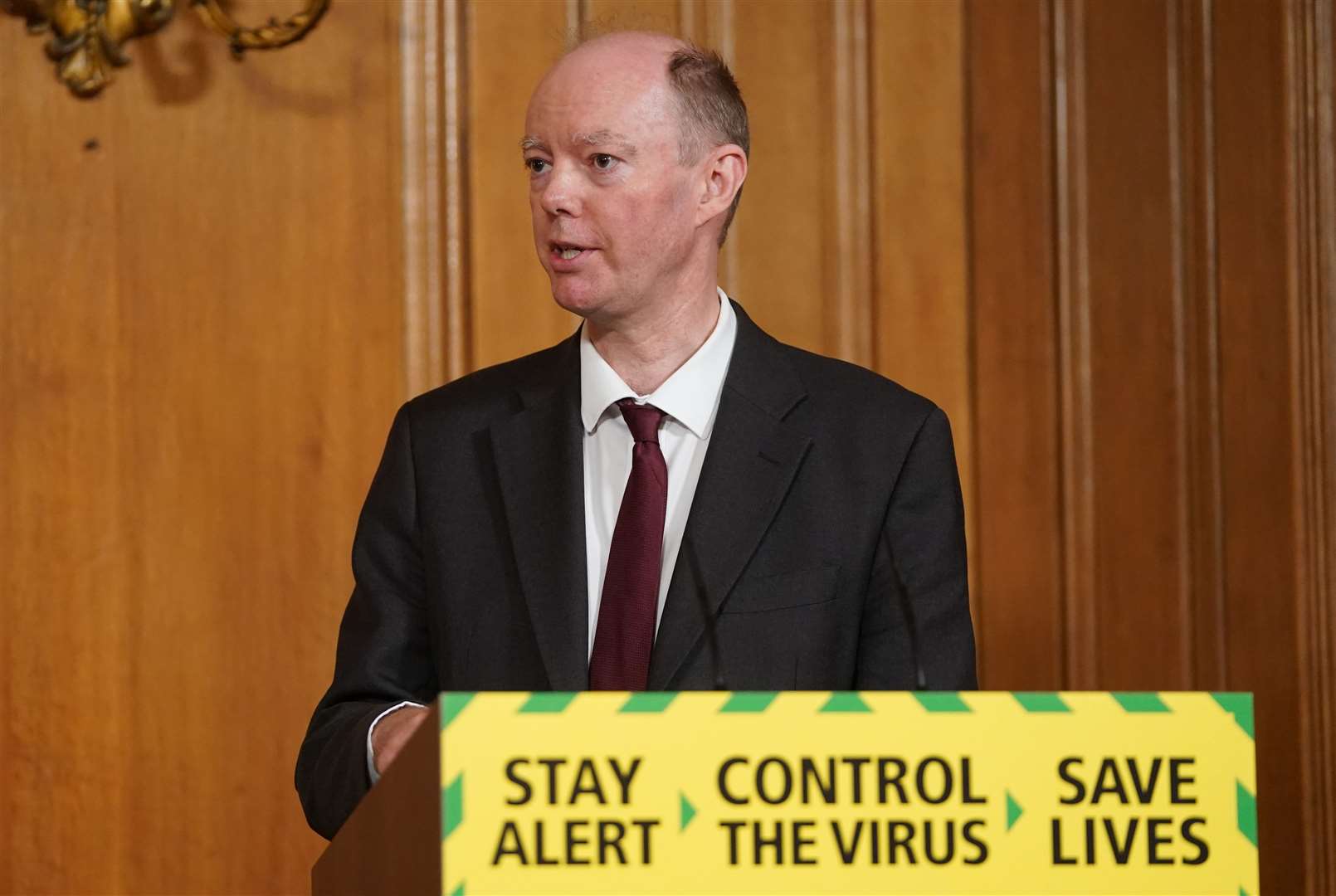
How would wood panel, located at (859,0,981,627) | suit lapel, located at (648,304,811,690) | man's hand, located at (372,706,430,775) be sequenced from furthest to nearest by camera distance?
1. wood panel, located at (859,0,981,627)
2. suit lapel, located at (648,304,811,690)
3. man's hand, located at (372,706,430,775)

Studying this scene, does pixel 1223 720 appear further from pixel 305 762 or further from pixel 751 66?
Result: pixel 751 66

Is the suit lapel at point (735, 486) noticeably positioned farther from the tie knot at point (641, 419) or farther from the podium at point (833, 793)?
the podium at point (833, 793)

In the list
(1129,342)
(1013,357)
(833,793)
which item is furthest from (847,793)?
(1129,342)

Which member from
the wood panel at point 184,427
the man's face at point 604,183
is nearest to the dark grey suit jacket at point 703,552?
the man's face at point 604,183

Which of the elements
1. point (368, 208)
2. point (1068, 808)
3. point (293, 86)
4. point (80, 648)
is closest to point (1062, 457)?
point (368, 208)

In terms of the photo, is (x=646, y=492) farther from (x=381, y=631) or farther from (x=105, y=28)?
(x=105, y=28)

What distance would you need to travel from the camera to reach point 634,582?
1.77 metres

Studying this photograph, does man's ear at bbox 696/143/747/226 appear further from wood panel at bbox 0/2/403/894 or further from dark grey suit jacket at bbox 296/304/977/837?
wood panel at bbox 0/2/403/894

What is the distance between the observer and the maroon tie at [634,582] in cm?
175

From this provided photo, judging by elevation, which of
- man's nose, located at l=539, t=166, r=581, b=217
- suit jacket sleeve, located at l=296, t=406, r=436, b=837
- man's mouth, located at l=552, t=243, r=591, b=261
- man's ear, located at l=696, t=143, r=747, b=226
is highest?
man's ear, located at l=696, t=143, r=747, b=226

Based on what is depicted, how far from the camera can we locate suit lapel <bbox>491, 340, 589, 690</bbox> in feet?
5.74

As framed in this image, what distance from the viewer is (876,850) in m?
1.00

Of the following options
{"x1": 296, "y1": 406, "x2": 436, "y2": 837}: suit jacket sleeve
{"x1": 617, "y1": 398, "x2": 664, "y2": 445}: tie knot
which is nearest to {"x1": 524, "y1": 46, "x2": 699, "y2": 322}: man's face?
{"x1": 617, "y1": 398, "x2": 664, "y2": 445}: tie knot

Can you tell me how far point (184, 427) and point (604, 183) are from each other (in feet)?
3.35
